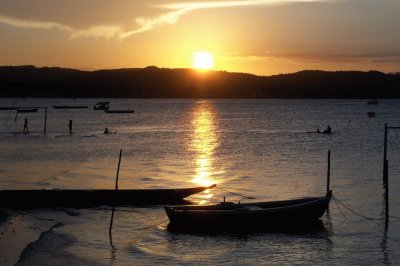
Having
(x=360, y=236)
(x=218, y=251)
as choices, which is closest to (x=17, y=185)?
(x=218, y=251)

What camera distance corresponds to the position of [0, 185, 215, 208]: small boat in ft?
95.1

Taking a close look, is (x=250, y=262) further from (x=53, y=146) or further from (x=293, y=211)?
(x=53, y=146)

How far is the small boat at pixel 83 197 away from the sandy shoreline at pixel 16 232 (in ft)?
3.80

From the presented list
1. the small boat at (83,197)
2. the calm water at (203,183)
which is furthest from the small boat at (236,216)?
the small boat at (83,197)

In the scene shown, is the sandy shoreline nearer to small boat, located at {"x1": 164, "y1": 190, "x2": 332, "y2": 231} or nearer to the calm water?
the calm water

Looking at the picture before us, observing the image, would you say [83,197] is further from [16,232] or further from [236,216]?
[236,216]

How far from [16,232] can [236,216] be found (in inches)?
381

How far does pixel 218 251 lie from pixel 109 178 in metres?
18.9

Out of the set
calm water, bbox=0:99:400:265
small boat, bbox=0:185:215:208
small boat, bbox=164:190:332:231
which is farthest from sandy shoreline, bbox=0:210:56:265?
small boat, bbox=164:190:332:231

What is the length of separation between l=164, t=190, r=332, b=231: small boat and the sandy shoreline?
5.90 metres

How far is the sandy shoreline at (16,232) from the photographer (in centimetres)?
2098

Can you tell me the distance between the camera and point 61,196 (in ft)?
97.6

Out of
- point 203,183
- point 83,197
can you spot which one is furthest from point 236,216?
point 203,183

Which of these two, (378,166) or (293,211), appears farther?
(378,166)
